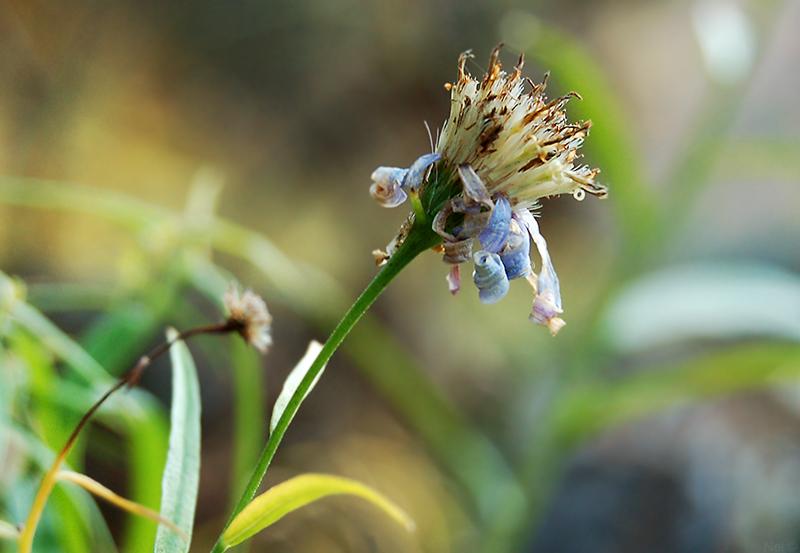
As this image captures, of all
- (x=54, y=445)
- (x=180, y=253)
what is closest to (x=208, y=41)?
(x=180, y=253)

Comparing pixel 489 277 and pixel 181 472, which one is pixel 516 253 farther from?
pixel 181 472

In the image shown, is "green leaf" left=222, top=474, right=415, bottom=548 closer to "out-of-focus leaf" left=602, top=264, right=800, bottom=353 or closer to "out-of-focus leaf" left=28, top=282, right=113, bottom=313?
"out-of-focus leaf" left=28, top=282, right=113, bottom=313

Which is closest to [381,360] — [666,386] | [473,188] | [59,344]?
[666,386]

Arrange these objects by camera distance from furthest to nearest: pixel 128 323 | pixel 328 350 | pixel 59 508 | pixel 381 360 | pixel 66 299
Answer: pixel 381 360, pixel 66 299, pixel 128 323, pixel 59 508, pixel 328 350

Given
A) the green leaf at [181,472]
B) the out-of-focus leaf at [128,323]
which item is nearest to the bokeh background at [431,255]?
the out-of-focus leaf at [128,323]

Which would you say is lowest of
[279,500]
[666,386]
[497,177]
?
[279,500]

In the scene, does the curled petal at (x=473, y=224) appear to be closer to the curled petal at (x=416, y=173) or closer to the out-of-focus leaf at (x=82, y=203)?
the curled petal at (x=416, y=173)

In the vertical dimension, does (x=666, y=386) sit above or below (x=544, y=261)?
above
